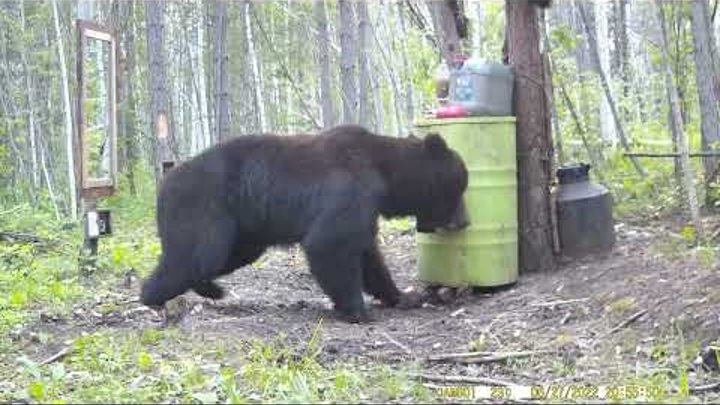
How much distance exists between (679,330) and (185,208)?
3.50m

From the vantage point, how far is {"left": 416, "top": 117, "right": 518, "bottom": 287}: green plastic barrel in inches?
293

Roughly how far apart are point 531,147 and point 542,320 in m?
1.91

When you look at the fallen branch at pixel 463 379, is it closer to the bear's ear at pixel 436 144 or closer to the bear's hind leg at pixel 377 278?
the bear's hind leg at pixel 377 278

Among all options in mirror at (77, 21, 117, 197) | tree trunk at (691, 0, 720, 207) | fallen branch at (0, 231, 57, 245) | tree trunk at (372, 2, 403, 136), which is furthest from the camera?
tree trunk at (372, 2, 403, 136)

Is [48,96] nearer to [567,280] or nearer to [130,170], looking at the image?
[130,170]

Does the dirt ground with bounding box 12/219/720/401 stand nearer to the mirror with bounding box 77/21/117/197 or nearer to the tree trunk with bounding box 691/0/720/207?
the tree trunk with bounding box 691/0/720/207

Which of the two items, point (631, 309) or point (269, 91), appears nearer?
point (631, 309)

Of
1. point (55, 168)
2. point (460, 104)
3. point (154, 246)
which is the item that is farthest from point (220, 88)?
point (55, 168)

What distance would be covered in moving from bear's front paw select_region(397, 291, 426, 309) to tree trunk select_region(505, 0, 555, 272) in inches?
34.5

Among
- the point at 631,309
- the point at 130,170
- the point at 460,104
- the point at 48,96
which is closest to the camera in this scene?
the point at 631,309

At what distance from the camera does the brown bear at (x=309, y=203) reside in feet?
22.5

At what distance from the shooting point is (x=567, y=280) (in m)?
6.97

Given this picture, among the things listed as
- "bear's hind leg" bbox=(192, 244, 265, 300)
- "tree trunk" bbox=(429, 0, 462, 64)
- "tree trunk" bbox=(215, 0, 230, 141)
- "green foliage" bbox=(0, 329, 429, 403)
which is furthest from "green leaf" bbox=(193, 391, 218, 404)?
"tree trunk" bbox=(215, 0, 230, 141)

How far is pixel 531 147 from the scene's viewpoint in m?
7.64
